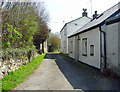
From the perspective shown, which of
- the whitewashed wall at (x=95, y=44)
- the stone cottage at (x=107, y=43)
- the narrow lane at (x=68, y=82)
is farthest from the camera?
the whitewashed wall at (x=95, y=44)

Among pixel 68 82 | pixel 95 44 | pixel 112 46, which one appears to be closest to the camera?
pixel 68 82

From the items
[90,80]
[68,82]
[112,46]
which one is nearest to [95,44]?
[112,46]

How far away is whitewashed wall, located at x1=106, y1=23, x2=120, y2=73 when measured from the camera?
21.4ft

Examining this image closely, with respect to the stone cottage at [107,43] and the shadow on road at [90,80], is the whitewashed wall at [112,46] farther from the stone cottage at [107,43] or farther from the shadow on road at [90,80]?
the shadow on road at [90,80]

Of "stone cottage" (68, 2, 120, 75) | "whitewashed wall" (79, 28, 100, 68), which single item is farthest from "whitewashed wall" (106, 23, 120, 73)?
"whitewashed wall" (79, 28, 100, 68)

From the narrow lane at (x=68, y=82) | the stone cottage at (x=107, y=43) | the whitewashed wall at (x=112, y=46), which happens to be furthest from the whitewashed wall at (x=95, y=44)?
the narrow lane at (x=68, y=82)

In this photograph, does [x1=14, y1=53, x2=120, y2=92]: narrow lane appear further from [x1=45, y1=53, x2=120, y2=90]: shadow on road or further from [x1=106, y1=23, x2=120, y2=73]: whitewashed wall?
[x1=106, y1=23, x2=120, y2=73]: whitewashed wall

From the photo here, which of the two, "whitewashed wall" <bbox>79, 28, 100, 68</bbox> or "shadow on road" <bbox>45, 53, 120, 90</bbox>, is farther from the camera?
"whitewashed wall" <bbox>79, 28, 100, 68</bbox>

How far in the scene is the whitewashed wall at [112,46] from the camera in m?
6.52

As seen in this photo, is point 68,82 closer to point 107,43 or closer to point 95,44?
point 107,43

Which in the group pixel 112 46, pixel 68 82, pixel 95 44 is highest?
pixel 95 44

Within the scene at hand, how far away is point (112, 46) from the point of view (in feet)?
22.5

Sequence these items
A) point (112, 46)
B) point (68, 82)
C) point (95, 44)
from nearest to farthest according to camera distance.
Answer: point (68, 82) → point (112, 46) → point (95, 44)

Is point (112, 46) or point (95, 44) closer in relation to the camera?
point (112, 46)
